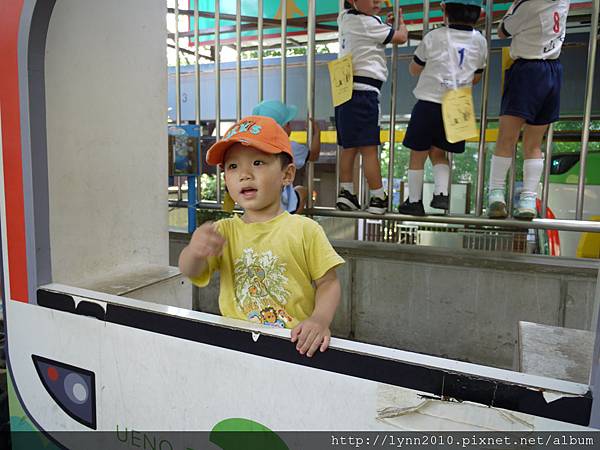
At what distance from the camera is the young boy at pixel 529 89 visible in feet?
7.27

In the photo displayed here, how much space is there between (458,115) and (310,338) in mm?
1779

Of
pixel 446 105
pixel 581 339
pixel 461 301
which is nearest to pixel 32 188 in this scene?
pixel 581 339

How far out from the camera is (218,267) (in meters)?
1.41

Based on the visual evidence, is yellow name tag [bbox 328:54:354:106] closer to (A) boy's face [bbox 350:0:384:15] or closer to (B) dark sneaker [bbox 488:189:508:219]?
(A) boy's face [bbox 350:0:384:15]

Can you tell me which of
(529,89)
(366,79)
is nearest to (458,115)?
(529,89)

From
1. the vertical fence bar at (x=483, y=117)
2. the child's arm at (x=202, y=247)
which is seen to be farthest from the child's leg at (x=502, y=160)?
the child's arm at (x=202, y=247)

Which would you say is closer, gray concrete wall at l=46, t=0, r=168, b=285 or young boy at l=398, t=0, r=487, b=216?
gray concrete wall at l=46, t=0, r=168, b=285

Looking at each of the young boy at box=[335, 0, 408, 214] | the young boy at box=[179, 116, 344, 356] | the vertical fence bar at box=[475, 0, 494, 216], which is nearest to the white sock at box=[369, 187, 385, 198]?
the young boy at box=[335, 0, 408, 214]

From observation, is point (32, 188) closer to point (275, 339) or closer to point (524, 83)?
point (275, 339)

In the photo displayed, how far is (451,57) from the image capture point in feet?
7.88

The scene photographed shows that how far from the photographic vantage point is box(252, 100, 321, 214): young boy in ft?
8.55

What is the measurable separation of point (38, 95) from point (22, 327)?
704 millimetres

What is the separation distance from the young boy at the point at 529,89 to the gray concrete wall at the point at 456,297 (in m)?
0.30

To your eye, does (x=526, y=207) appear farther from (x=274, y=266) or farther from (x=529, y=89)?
(x=274, y=266)
